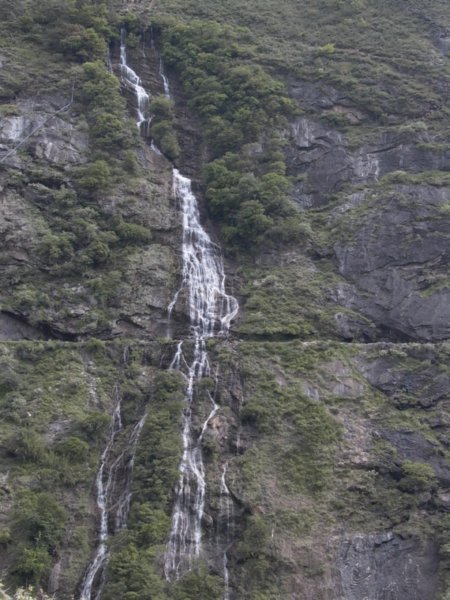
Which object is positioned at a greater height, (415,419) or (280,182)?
(280,182)

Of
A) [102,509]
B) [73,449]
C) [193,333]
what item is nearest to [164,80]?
[193,333]

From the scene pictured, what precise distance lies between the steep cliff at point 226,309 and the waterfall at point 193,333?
12 centimetres

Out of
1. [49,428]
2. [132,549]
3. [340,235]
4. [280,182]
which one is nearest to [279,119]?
[280,182]

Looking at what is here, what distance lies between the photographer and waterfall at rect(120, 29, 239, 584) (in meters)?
27.5

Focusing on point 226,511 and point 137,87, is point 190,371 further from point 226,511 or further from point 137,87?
point 137,87

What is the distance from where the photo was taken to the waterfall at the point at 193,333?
90.3 feet

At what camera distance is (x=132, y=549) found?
25938mm

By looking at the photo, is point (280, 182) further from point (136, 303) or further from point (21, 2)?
point (21, 2)

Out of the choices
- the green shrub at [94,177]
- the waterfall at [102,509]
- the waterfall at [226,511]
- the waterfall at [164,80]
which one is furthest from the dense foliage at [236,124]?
the waterfall at [226,511]

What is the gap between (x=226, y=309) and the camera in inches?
1441

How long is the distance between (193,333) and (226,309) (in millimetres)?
2071

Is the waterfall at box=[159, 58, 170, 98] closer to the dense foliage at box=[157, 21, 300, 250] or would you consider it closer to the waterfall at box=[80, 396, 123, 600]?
the dense foliage at box=[157, 21, 300, 250]

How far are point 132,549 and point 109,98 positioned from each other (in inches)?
996

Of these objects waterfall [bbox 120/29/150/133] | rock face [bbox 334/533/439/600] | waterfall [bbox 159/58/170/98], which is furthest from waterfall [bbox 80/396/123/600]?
waterfall [bbox 159/58/170/98]
